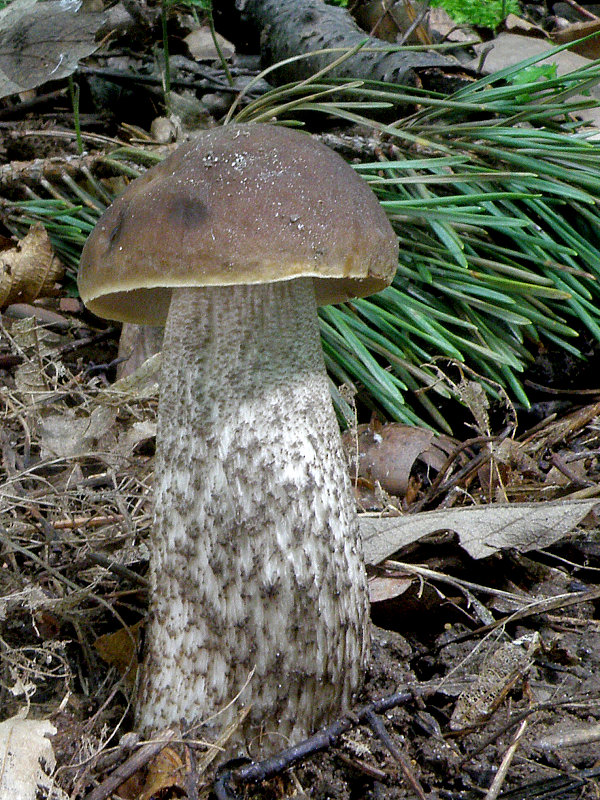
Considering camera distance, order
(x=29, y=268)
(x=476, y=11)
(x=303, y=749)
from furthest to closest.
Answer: (x=476, y=11)
(x=29, y=268)
(x=303, y=749)

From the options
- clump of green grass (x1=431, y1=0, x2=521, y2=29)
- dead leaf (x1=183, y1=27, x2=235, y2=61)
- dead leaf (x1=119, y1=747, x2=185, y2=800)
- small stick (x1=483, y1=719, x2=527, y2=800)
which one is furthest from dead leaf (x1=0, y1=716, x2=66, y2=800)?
clump of green grass (x1=431, y1=0, x2=521, y2=29)

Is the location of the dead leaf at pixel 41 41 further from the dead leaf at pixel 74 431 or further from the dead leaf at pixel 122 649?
the dead leaf at pixel 122 649

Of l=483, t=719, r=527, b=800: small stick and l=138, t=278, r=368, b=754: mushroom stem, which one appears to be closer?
Answer: l=483, t=719, r=527, b=800: small stick

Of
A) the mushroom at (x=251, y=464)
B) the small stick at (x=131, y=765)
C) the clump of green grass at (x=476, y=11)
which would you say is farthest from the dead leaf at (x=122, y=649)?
the clump of green grass at (x=476, y=11)

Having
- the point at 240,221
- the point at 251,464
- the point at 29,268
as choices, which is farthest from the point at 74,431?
the point at 240,221

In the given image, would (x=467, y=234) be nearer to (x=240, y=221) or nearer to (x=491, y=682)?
(x=240, y=221)

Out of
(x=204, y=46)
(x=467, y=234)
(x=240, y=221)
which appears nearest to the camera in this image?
(x=240, y=221)

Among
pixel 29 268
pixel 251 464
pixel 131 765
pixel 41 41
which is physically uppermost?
pixel 41 41

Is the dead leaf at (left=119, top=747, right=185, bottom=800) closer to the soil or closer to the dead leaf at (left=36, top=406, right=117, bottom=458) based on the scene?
the soil
